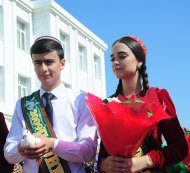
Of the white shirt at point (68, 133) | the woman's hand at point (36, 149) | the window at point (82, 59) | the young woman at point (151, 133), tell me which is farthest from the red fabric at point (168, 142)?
the window at point (82, 59)

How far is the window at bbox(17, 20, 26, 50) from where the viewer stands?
1623cm

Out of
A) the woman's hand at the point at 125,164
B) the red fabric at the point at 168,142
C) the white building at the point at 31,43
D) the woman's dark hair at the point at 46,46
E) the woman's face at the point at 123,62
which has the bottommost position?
the woman's hand at the point at 125,164

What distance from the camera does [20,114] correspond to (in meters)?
2.79

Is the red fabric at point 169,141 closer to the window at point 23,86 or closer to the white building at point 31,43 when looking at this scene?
the white building at point 31,43

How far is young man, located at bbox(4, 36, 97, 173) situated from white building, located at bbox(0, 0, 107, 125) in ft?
36.5

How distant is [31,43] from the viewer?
16.7 meters

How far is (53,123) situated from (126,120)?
731mm

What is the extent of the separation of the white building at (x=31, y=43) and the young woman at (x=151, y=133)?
37.4 ft

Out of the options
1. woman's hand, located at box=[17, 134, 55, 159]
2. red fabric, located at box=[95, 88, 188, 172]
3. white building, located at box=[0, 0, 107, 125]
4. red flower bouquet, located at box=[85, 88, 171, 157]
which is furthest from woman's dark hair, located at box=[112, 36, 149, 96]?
white building, located at box=[0, 0, 107, 125]

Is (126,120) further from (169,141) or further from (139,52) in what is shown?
(139,52)

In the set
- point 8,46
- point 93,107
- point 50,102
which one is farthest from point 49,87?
point 8,46

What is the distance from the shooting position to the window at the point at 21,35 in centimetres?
1623

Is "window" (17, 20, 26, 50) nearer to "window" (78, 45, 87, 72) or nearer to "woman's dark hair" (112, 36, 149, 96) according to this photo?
"window" (78, 45, 87, 72)

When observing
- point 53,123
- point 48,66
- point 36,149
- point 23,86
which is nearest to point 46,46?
point 48,66
